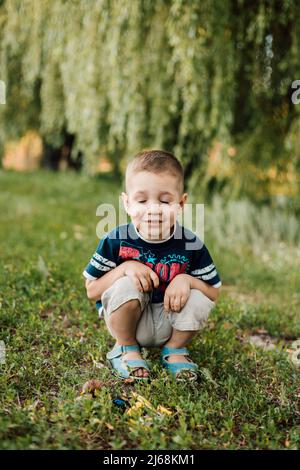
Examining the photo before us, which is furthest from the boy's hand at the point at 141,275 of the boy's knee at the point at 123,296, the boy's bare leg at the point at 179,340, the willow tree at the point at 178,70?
the willow tree at the point at 178,70

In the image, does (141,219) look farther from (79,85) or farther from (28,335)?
(79,85)

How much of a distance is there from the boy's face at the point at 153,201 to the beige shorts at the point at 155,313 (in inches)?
10.1

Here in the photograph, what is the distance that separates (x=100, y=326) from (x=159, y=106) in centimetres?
299

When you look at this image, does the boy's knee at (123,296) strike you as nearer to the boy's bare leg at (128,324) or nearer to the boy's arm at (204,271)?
the boy's bare leg at (128,324)

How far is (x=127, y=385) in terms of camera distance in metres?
2.20

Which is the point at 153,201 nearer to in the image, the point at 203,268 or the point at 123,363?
the point at 203,268

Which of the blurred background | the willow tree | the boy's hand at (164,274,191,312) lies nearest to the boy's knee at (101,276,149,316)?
the boy's hand at (164,274,191,312)

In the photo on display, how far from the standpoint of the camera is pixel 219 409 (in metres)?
2.02

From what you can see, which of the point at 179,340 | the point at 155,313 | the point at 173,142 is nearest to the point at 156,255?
the point at 155,313

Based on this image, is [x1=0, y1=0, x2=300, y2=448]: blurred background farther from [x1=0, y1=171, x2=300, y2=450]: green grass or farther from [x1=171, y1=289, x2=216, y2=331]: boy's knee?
[x1=171, y1=289, x2=216, y2=331]: boy's knee

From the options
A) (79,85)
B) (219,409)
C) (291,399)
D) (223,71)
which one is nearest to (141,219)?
(219,409)

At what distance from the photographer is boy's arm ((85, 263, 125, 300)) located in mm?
2275

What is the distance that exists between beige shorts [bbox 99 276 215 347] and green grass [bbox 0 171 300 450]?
144mm
